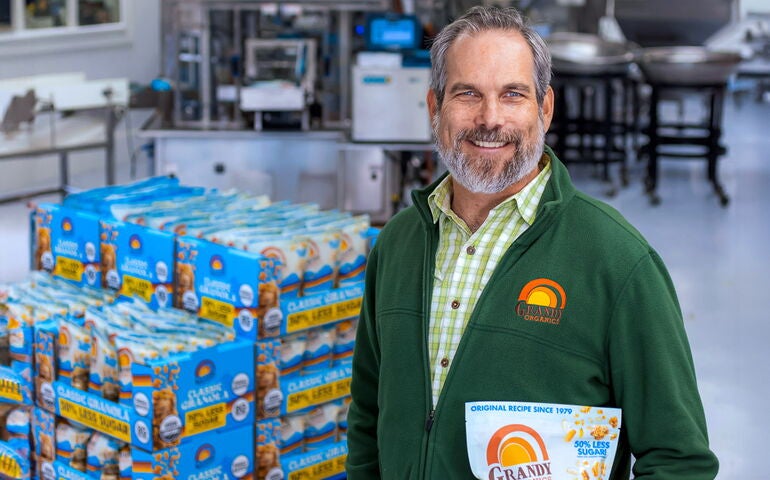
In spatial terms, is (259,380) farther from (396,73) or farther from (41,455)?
(396,73)

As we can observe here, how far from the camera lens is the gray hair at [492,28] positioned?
180 cm

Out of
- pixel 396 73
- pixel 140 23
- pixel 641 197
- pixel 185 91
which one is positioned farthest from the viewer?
pixel 140 23

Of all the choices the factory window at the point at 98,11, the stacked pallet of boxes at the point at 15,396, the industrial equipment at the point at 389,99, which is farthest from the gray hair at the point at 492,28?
the factory window at the point at 98,11

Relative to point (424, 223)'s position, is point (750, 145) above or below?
below

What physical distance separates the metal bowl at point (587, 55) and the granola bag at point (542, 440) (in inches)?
298

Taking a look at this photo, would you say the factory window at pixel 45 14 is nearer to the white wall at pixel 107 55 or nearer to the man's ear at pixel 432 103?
the white wall at pixel 107 55

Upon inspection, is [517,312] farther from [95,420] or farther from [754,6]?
[754,6]

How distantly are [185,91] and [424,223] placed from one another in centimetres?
598

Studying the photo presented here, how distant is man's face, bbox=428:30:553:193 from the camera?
5.85ft

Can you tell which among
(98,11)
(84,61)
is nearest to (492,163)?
(84,61)

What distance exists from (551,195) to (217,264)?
5.43ft

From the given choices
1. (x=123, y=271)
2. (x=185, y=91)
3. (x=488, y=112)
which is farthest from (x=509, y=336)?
(x=185, y=91)

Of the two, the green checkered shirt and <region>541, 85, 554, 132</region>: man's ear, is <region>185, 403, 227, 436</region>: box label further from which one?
<region>541, 85, 554, 132</region>: man's ear

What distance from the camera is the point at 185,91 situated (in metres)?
7.66
